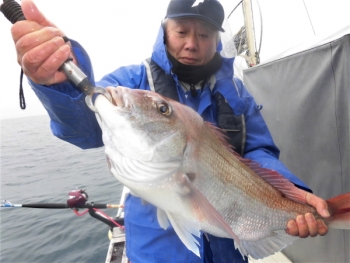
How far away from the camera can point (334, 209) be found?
1.71 metres

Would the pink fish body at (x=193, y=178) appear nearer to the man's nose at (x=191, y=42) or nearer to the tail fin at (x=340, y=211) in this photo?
the tail fin at (x=340, y=211)

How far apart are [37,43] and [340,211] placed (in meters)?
2.03

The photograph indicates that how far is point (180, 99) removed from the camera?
2.11m

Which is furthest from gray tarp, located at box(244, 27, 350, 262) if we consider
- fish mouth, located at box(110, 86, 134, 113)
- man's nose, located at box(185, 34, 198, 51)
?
fish mouth, located at box(110, 86, 134, 113)

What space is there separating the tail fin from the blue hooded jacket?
291 millimetres

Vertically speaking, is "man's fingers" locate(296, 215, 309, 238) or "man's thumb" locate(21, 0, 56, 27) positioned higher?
"man's thumb" locate(21, 0, 56, 27)

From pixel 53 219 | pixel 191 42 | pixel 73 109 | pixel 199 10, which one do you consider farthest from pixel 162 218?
pixel 53 219

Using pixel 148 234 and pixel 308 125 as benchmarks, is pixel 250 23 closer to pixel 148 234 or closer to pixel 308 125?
pixel 308 125

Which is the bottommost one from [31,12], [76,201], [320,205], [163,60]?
[76,201]

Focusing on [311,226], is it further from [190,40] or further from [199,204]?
[190,40]

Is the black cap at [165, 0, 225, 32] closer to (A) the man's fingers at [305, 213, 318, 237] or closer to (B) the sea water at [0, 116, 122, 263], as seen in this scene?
(A) the man's fingers at [305, 213, 318, 237]

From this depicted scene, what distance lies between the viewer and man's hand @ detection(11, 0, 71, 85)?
1.08m

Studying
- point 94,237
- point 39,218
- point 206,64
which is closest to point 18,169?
point 39,218

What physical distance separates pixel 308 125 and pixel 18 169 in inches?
611
